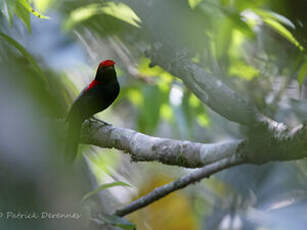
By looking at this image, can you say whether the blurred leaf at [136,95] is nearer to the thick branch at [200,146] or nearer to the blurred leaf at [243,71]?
the blurred leaf at [243,71]

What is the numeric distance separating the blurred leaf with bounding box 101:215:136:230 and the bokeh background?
2cm

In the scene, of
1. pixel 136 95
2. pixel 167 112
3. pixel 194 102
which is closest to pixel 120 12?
pixel 194 102

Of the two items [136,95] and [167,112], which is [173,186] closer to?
[167,112]

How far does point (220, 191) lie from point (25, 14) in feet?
12.1

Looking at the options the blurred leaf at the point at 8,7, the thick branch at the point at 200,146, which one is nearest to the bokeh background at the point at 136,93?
the blurred leaf at the point at 8,7

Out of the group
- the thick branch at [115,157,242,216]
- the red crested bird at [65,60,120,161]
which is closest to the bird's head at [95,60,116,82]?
the red crested bird at [65,60,120,161]

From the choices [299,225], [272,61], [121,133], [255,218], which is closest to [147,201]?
[121,133]

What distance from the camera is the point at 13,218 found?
0.86 metres

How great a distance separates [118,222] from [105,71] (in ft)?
2.84

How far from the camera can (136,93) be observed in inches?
143

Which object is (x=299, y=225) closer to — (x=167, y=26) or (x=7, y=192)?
(x=167, y=26)

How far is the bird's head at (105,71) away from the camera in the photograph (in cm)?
247

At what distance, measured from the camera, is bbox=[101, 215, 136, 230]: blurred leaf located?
6.96 feet

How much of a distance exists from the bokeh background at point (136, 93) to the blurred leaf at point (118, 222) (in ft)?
0.07
